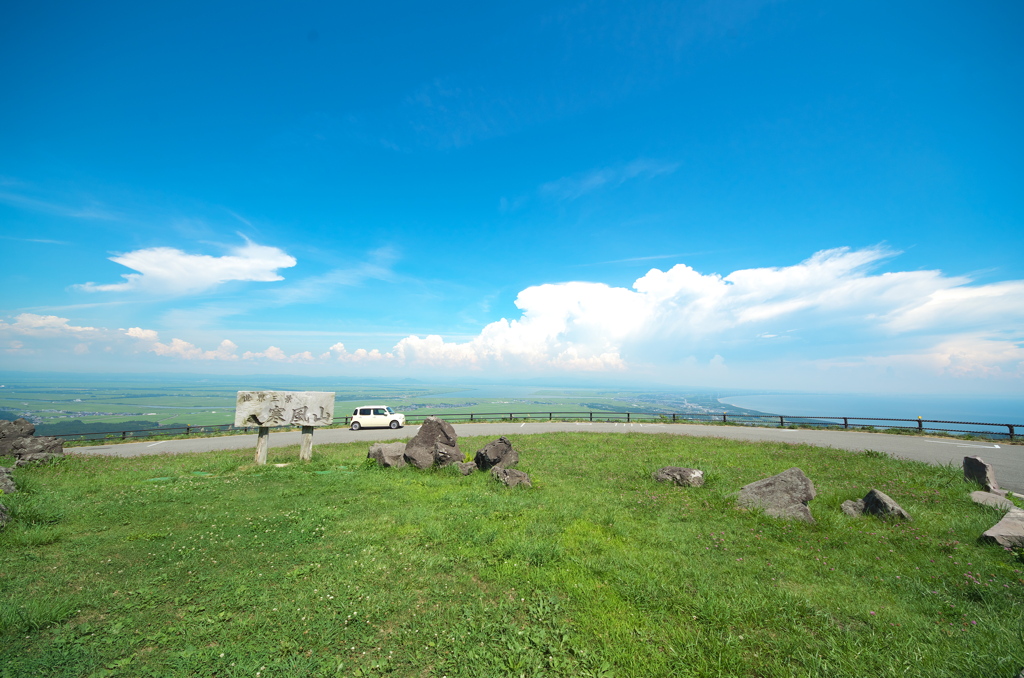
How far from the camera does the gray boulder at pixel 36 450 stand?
→ 16.6m

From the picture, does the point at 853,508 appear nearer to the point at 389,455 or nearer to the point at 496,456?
the point at 496,456

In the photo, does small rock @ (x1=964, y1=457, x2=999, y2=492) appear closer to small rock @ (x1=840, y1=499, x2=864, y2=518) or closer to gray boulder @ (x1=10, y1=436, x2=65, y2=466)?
small rock @ (x1=840, y1=499, x2=864, y2=518)

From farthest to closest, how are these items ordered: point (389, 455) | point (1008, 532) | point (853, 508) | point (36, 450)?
point (36, 450)
point (389, 455)
point (853, 508)
point (1008, 532)

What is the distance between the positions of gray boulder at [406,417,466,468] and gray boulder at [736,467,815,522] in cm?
986

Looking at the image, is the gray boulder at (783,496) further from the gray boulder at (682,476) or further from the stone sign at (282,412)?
the stone sign at (282,412)

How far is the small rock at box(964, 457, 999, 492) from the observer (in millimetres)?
11559

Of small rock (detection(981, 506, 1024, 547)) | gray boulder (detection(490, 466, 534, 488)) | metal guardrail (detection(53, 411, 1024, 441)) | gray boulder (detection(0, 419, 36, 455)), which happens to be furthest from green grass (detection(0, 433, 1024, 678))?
metal guardrail (detection(53, 411, 1024, 441))

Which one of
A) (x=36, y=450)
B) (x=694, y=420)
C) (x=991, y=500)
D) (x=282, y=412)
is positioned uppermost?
(x=282, y=412)

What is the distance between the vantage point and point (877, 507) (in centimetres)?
964

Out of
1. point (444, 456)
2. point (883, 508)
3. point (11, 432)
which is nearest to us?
point (883, 508)

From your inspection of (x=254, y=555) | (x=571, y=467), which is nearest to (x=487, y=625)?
(x=254, y=555)

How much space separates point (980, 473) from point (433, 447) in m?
17.8

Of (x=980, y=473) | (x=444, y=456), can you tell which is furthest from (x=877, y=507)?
(x=444, y=456)

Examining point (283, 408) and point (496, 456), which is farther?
point (283, 408)
